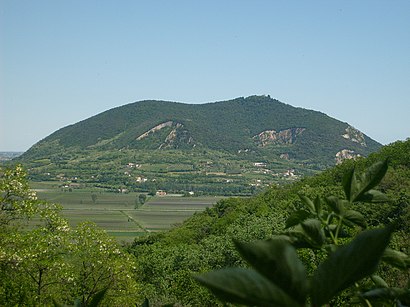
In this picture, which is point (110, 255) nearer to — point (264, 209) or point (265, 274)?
point (265, 274)

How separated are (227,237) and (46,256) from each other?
23.6 metres

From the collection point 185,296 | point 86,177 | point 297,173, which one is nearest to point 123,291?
point 185,296

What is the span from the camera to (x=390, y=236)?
675 mm

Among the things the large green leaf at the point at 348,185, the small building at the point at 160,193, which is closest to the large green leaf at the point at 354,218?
the large green leaf at the point at 348,185

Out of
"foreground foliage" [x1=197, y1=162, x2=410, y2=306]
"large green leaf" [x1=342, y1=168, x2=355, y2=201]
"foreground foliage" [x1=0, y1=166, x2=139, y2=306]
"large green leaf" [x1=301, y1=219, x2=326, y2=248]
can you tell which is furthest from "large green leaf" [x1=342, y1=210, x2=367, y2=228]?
"foreground foliage" [x1=0, y1=166, x2=139, y2=306]

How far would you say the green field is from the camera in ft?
288

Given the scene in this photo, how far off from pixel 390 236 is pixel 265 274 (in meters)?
0.19

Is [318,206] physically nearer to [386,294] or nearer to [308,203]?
[308,203]

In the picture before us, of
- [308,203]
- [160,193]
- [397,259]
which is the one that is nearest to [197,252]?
[308,203]

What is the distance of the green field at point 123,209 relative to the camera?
3460 inches

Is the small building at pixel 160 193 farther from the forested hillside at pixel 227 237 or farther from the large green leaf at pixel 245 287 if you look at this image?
the large green leaf at pixel 245 287

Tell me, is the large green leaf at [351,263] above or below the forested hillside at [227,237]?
above

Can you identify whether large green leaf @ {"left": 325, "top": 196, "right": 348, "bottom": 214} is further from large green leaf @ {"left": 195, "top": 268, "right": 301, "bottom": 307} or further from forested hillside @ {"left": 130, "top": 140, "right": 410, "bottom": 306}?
forested hillside @ {"left": 130, "top": 140, "right": 410, "bottom": 306}

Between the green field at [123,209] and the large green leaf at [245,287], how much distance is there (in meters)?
76.7
